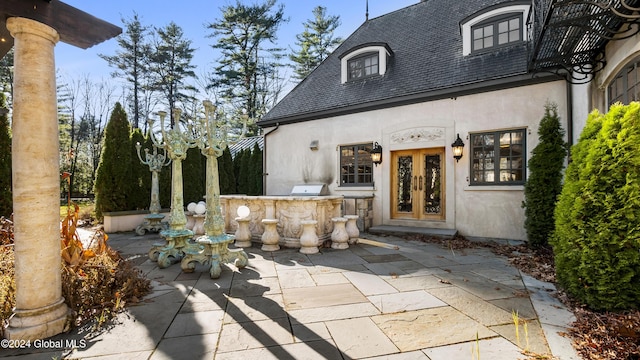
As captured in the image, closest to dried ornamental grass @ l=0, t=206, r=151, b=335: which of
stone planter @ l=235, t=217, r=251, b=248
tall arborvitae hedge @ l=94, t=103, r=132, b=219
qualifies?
stone planter @ l=235, t=217, r=251, b=248

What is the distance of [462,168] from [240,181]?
8.92m

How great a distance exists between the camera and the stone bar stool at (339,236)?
5.95 m

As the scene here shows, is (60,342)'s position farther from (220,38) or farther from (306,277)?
(220,38)

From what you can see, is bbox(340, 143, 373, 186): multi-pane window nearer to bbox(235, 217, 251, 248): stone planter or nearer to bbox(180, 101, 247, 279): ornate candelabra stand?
bbox(235, 217, 251, 248): stone planter

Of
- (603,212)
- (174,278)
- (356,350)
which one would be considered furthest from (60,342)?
(603,212)

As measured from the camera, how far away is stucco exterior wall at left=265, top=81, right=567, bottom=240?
659 cm

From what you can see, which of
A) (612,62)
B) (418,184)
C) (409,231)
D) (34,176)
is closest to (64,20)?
(34,176)

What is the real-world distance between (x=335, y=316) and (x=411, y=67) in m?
7.97

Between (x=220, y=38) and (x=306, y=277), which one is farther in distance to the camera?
(x=220, y=38)

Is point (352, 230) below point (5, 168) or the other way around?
below

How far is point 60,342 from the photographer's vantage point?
2430 mm

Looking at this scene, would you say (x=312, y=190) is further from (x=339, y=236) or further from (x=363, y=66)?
(x=363, y=66)

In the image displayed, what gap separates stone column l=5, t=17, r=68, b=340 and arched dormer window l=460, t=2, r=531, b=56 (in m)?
8.82

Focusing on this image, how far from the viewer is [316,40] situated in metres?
19.8
